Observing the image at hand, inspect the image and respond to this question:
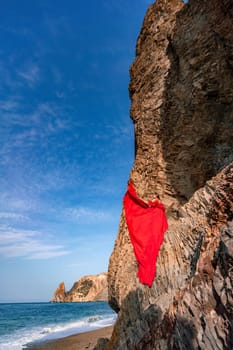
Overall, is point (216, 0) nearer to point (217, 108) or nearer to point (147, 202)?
point (217, 108)

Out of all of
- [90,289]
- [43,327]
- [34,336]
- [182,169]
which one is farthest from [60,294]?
[182,169]

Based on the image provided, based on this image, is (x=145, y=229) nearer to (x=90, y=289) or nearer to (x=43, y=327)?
(x=43, y=327)

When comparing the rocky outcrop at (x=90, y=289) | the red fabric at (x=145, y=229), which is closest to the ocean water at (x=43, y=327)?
the red fabric at (x=145, y=229)

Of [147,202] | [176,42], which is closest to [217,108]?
[176,42]

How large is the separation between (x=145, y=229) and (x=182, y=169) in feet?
11.9

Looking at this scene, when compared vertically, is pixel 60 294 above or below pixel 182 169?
below

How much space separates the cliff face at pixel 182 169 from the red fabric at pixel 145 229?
44 centimetres

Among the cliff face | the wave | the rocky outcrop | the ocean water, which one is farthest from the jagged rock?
the cliff face

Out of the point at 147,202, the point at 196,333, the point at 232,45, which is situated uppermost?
the point at 232,45

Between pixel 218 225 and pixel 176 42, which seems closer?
pixel 218 225

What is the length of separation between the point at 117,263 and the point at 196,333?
8.63 m

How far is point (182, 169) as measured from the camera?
42.7 ft

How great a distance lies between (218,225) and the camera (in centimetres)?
571

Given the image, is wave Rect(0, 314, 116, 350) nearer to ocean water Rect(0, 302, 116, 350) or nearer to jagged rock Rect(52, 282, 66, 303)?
ocean water Rect(0, 302, 116, 350)
